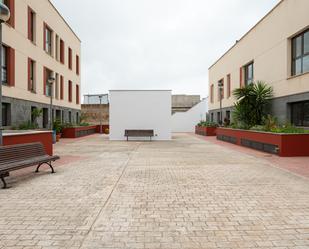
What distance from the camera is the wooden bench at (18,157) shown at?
568cm

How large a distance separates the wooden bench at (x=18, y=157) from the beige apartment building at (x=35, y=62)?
8.80m

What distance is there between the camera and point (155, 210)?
4.27 meters

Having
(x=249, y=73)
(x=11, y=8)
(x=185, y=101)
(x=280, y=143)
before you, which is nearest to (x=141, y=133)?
(x=249, y=73)

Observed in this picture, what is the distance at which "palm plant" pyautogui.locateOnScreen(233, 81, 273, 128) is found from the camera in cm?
1554

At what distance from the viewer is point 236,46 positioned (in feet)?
73.2

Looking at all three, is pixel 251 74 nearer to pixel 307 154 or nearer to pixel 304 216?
pixel 307 154

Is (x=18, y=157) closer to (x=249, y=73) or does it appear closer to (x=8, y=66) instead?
(x=8, y=66)

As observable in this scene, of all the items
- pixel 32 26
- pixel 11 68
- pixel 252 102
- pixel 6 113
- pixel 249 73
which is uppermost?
pixel 32 26

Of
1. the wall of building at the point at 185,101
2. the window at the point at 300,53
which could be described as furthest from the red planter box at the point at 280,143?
the wall of building at the point at 185,101

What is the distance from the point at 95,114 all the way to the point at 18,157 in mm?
26811

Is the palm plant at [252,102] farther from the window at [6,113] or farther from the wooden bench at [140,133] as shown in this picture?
the window at [6,113]

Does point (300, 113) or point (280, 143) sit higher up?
point (300, 113)

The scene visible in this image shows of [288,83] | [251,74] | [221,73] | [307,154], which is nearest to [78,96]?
[221,73]

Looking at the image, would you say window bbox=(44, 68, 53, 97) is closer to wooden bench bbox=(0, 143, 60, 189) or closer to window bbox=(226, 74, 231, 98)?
wooden bench bbox=(0, 143, 60, 189)
